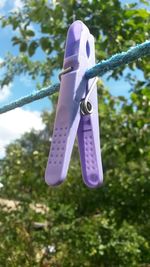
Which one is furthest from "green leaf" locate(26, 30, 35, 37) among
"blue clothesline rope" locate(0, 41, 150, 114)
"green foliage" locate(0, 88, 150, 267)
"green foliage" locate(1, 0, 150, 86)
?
"blue clothesline rope" locate(0, 41, 150, 114)

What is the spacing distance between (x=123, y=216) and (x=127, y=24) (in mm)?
1539

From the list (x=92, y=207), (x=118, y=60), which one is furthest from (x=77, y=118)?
(x=92, y=207)

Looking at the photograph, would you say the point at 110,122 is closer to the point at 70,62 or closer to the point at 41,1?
the point at 41,1

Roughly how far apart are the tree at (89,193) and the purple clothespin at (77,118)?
5.17 ft

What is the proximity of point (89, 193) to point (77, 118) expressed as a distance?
2.63m


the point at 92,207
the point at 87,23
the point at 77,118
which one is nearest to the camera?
the point at 77,118

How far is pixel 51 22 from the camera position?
265 centimetres

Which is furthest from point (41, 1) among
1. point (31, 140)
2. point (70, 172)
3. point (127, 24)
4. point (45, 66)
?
point (31, 140)

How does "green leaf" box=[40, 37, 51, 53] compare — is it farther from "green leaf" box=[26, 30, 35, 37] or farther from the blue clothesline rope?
the blue clothesline rope

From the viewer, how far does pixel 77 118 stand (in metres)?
0.97

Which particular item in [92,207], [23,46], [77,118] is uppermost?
[77,118]

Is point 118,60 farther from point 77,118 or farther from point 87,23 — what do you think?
point 87,23

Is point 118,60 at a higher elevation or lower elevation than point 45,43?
higher

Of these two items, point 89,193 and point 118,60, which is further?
point 89,193
